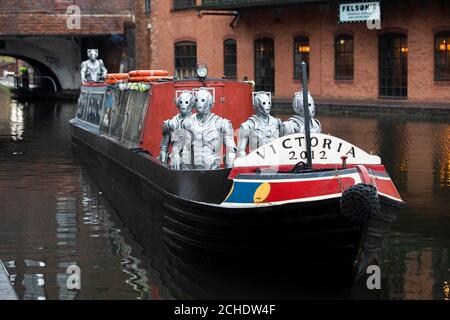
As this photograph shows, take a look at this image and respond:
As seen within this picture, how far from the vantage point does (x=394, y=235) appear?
1073 centimetres

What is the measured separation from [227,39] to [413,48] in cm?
1075

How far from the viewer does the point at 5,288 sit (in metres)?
8.03

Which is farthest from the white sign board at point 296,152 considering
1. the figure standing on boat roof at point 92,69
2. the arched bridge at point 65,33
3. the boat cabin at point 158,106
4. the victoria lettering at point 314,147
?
the arched bridge at point 65,33

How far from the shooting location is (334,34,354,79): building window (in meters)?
33.7

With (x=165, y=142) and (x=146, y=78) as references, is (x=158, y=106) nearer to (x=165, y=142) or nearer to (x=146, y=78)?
(x=146, y=78)

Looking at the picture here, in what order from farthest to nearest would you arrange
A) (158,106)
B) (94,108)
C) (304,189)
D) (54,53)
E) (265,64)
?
(54,53), (265,64), (94,108), (158,106), (304,189)

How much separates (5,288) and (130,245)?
2603 mm

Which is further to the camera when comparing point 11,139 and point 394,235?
point 11,139

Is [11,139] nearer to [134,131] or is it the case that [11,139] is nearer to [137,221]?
[134,131]

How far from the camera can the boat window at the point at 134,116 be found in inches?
561

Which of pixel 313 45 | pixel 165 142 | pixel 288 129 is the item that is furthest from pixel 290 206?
pixel 313 45

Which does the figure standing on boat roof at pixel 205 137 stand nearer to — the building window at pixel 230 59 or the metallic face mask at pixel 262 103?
the metallic face mask at pixel 262 103

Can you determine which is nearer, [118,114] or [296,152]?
[296,152]
